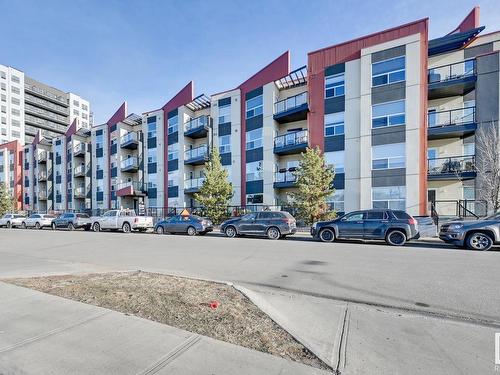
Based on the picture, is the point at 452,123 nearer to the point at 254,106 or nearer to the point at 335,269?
the point at 254,106

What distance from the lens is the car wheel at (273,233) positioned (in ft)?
48.8

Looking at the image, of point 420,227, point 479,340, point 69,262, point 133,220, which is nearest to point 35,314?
point 69,262

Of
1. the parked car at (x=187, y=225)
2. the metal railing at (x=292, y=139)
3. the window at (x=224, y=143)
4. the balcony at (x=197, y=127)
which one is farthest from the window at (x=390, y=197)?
the balcony at (x=197, y=127)

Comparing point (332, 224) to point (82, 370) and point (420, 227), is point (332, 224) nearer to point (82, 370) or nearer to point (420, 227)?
point (420, 227)

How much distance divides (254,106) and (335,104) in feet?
25.3

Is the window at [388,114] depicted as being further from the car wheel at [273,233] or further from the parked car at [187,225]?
the parked car at [187,225]

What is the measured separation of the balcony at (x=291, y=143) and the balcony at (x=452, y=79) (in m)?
9.34

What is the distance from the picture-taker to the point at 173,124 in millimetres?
31266

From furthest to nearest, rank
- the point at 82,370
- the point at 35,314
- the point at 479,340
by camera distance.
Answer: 1. the point at 35,314
2. the point at 479,340
3. the point at 82,370

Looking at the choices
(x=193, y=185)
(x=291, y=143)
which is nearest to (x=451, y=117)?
(x=291, y=143)

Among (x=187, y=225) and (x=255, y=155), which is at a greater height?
(x=255, y=155)

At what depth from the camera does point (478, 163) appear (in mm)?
17141

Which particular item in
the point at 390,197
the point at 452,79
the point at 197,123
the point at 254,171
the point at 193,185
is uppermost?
the point at 452,79

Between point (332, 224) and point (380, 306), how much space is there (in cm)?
882
